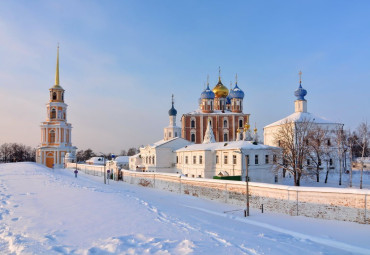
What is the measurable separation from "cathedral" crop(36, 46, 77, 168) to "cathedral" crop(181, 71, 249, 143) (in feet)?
80.6

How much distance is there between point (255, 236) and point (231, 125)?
4523 centimetres

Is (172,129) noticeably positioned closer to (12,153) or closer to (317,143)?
(317,143)

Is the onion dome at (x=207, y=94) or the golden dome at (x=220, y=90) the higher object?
the golden dome at (x=220, y=90)

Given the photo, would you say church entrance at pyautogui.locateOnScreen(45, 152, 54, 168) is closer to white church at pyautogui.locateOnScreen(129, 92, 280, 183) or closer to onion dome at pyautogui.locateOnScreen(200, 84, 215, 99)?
white church at pyautogui.locateOnScreen(129, 92, 280, 183)

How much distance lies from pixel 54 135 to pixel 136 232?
2293 inches

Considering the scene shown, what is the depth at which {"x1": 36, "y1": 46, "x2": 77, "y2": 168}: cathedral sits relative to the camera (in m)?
62.8

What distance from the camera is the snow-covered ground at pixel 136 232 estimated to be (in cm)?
902

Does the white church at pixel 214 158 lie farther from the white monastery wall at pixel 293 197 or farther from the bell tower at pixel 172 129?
the bell tower at pixel 172 129

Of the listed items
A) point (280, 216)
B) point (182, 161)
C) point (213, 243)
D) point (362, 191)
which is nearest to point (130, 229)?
point (213, 243)

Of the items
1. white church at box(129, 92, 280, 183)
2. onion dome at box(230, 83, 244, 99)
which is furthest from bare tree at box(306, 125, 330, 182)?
onion dome at box(230, 83, 244, 99)

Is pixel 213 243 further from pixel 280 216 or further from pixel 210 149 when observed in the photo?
pixel 210 149

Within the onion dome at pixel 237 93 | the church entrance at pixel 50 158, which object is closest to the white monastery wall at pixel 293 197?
the onion dome at pixel 237 93

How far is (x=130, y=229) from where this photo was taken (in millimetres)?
11023

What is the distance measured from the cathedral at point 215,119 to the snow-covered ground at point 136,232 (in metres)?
38.4
